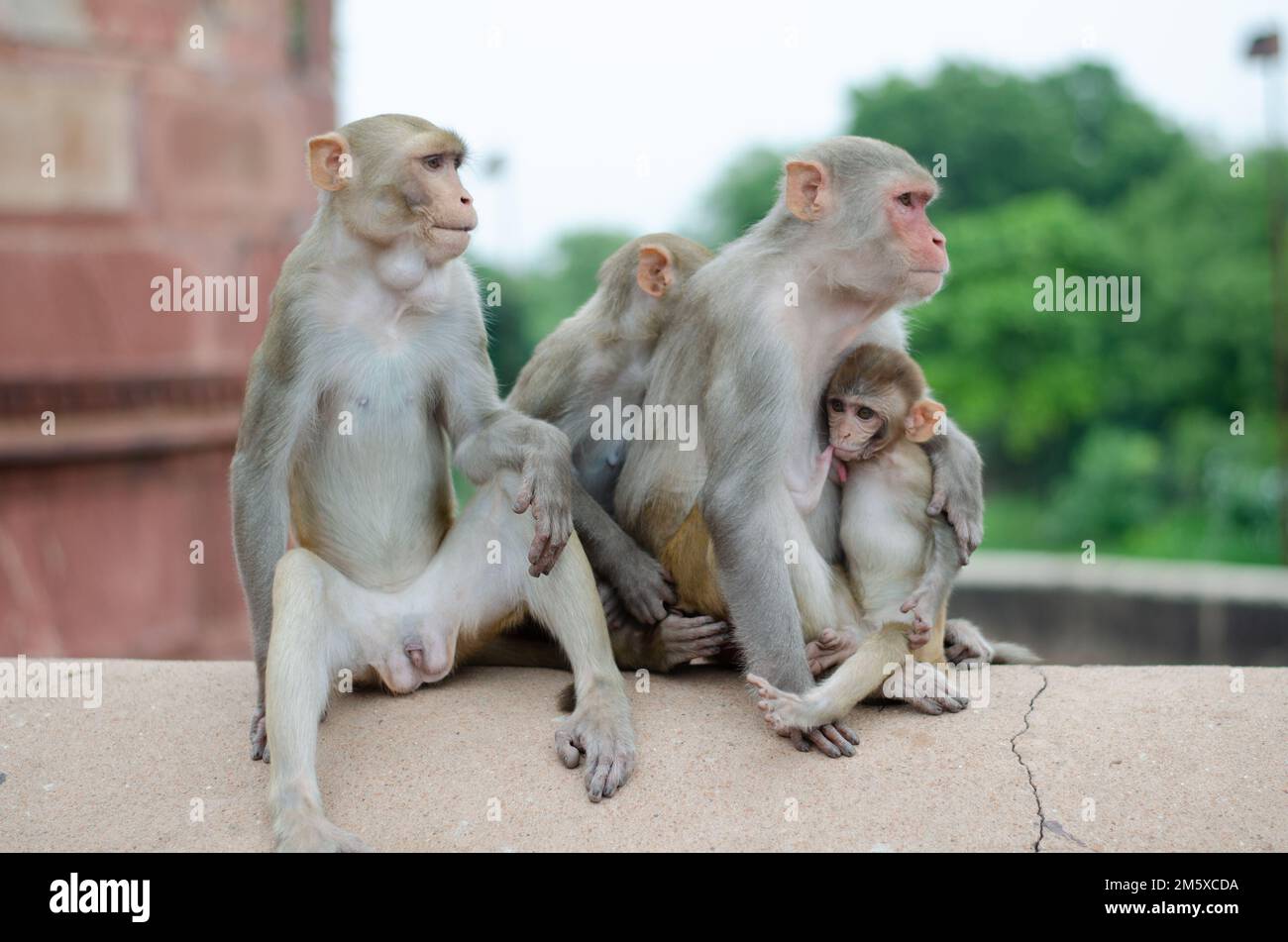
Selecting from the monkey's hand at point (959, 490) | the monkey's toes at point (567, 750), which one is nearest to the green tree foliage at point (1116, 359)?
the monkey's hand at point (959, 490)

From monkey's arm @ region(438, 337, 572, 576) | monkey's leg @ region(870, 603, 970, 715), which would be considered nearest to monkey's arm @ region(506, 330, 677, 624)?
monkey's arm @ region(438, 337, 572, 576)

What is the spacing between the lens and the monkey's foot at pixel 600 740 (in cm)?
451

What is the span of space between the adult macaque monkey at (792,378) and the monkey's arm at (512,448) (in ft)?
1.80

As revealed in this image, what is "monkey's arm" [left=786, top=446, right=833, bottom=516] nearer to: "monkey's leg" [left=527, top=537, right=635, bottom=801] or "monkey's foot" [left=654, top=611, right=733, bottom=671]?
"monkey's foot" [left=654, top=611, right=733, bottom=671]

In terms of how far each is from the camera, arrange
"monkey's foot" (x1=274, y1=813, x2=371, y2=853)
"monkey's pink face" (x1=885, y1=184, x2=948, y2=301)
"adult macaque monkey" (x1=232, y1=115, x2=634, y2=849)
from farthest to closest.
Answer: "monkey's pink face" (x1=885, y1=184, x2=948, y2=301)
"adult macaque monkey" (x1=232, y1=115, x2=634, y2=849)
"monkey's foot" (x1=274, y1=813, x2=371, y2=853)

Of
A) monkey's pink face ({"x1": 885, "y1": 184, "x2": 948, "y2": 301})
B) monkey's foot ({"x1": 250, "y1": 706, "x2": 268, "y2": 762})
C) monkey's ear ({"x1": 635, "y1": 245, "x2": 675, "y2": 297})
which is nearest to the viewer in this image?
monkey's pink face ({"x1": 885, "y1": 184, "x2": 948, "y2": 301})

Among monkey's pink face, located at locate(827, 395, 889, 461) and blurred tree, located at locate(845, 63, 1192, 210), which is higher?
blurred tree, located at locate(845, 63, 1192, 210)

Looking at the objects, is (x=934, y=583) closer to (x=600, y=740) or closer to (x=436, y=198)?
(x=600, y=740)

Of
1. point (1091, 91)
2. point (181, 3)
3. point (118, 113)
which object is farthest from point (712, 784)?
point (1091, 91)

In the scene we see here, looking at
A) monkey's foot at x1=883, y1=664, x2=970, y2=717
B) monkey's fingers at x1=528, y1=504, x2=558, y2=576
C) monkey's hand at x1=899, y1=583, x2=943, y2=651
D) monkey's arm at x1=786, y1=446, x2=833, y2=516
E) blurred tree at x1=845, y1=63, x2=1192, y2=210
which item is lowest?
monkey's foot at x1=883, y1=664, x2=970, y2=717

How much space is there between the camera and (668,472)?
5.38m

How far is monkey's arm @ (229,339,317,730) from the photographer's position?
186 inches

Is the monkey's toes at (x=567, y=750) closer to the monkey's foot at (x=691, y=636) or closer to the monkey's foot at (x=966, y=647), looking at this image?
the monkey's foot at (x=691, y=636)

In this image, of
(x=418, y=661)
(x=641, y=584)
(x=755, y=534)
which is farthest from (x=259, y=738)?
(x=755, y=534)
